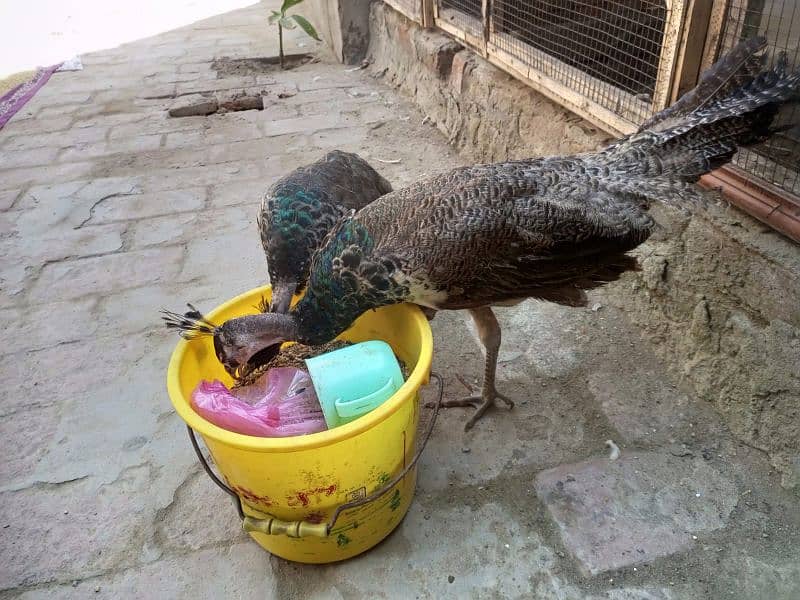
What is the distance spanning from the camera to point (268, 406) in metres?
1.82

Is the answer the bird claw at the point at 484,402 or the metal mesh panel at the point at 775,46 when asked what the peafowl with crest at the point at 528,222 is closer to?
the metal mesh panel at the point at 775,46

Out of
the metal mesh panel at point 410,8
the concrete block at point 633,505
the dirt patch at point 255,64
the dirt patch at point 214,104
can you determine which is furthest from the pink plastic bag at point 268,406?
the dirt patch at point 255,64

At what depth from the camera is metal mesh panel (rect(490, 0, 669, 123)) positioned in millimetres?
2531

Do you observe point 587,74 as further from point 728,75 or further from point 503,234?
point 503,234

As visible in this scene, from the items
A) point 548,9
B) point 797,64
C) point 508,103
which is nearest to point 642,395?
point 797,64

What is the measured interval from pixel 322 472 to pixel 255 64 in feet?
19.8

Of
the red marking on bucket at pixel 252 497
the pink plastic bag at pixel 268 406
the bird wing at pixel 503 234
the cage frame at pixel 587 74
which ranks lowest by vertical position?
the red marking on bucket at pixel 252 497

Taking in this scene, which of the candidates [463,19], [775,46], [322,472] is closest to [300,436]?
[322,472]

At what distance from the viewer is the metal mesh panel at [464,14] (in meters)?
3.87

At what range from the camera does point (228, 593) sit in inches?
70.7

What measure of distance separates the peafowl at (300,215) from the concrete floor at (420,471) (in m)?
0.66

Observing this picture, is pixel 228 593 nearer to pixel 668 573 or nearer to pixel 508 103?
pixel 668 573

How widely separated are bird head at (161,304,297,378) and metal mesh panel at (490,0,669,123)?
5.29 feet

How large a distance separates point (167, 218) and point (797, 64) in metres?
3.28
